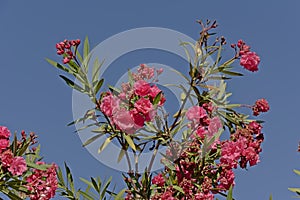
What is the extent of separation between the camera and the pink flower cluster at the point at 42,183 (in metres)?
3.12

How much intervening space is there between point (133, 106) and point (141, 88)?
114mm

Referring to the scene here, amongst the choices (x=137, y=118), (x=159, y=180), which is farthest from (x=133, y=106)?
(x=159, y=180)

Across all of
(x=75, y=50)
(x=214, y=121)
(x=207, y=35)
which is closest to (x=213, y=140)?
(x=214, y=121)

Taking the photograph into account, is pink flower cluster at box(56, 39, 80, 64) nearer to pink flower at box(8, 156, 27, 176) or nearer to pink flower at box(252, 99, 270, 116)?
pink flower at box(8, 156, 27, 176)

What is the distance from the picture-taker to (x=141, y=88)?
3.01m

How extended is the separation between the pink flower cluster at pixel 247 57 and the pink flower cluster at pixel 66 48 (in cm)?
105

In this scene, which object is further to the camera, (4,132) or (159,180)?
(159,180)

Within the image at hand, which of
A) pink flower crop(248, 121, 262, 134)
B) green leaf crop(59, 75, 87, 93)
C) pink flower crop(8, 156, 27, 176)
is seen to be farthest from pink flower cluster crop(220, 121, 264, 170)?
pink flower crop(8, 156, 27, 176)

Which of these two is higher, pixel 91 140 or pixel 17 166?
pixel 91 140

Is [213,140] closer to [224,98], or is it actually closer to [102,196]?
[224,98]

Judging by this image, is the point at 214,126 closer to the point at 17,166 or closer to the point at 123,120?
the point at 123,120

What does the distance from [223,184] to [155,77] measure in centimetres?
78

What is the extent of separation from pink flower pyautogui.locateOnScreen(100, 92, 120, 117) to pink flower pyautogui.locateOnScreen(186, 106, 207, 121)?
0.48 m

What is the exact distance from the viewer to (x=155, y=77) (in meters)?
3.25
